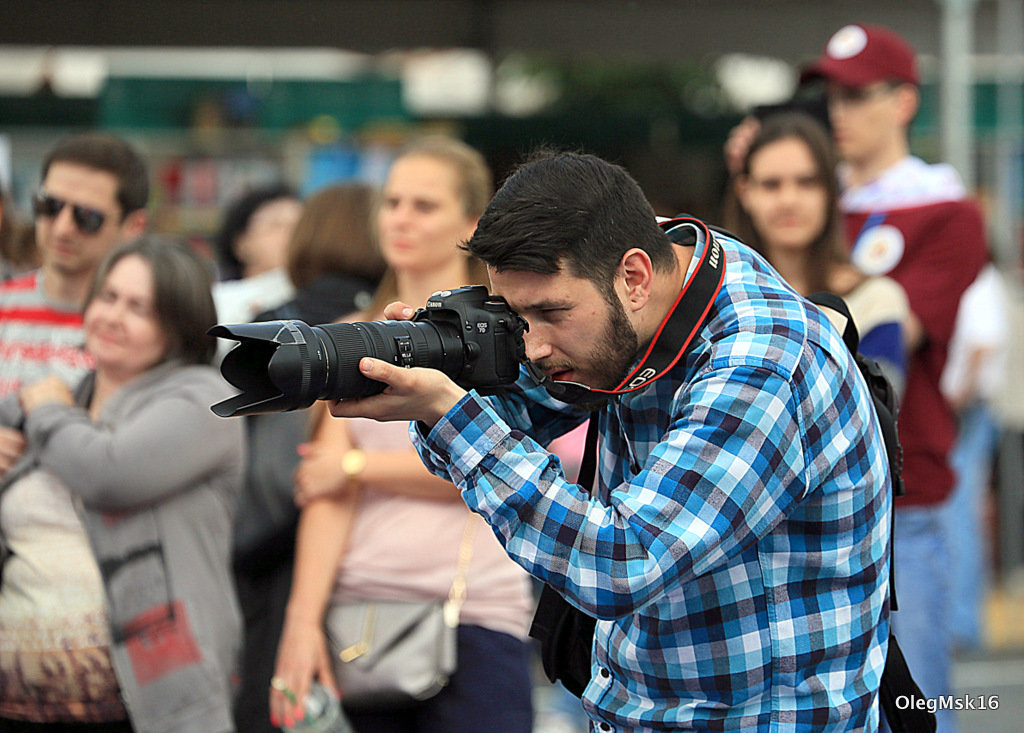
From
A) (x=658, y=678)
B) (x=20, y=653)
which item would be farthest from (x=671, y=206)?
(x=658, y=678)

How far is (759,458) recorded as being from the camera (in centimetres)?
162

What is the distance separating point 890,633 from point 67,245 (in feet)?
7.69

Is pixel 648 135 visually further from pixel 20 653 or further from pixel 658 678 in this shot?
pixel 658 678

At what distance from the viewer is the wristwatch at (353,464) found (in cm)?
292

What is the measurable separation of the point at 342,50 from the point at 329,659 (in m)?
3.98

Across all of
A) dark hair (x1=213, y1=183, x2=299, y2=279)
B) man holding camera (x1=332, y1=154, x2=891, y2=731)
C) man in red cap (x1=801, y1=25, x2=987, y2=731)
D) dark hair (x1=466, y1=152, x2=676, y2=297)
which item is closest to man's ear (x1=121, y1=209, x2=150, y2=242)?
dark hair (x1=213, y1=183, x2=299, y2=279)

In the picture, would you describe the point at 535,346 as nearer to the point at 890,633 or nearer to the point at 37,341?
the point at 890,633

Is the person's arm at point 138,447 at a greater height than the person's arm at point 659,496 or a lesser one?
lesser

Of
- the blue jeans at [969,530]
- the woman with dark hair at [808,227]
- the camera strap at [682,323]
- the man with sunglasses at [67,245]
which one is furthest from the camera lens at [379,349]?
the blue jeans at [969,530]

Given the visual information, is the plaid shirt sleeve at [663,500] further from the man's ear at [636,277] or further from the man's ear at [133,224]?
the man's ear at [133,224]

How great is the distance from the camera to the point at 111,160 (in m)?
3.43

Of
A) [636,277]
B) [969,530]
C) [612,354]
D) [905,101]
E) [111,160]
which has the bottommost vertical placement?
[969,530]

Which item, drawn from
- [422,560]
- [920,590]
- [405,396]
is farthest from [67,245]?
[920,590]

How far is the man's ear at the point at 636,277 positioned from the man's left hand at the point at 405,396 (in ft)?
0.92
